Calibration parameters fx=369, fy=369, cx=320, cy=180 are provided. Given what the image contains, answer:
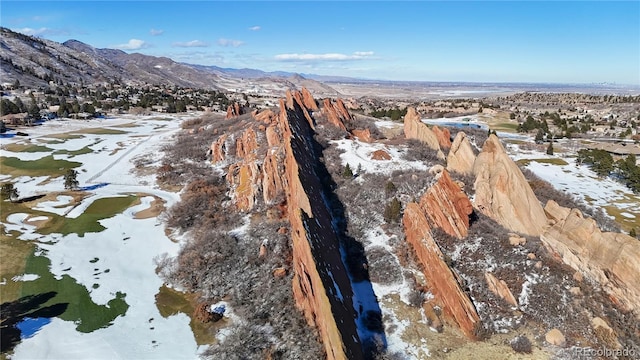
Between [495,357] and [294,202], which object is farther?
[294,202]

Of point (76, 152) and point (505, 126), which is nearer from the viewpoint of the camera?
point (76, 152)

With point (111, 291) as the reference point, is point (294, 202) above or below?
above

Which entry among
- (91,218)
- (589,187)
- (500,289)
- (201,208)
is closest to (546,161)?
(589,187)

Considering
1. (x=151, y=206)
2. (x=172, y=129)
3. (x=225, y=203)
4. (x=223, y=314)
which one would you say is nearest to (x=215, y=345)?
(x=223, y=314)

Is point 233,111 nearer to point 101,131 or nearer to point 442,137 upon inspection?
point 101,131

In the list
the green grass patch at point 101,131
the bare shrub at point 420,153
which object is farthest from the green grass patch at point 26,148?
the bare shrub at point 420,153

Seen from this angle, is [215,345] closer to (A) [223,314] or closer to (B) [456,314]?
(A) [223,314]
